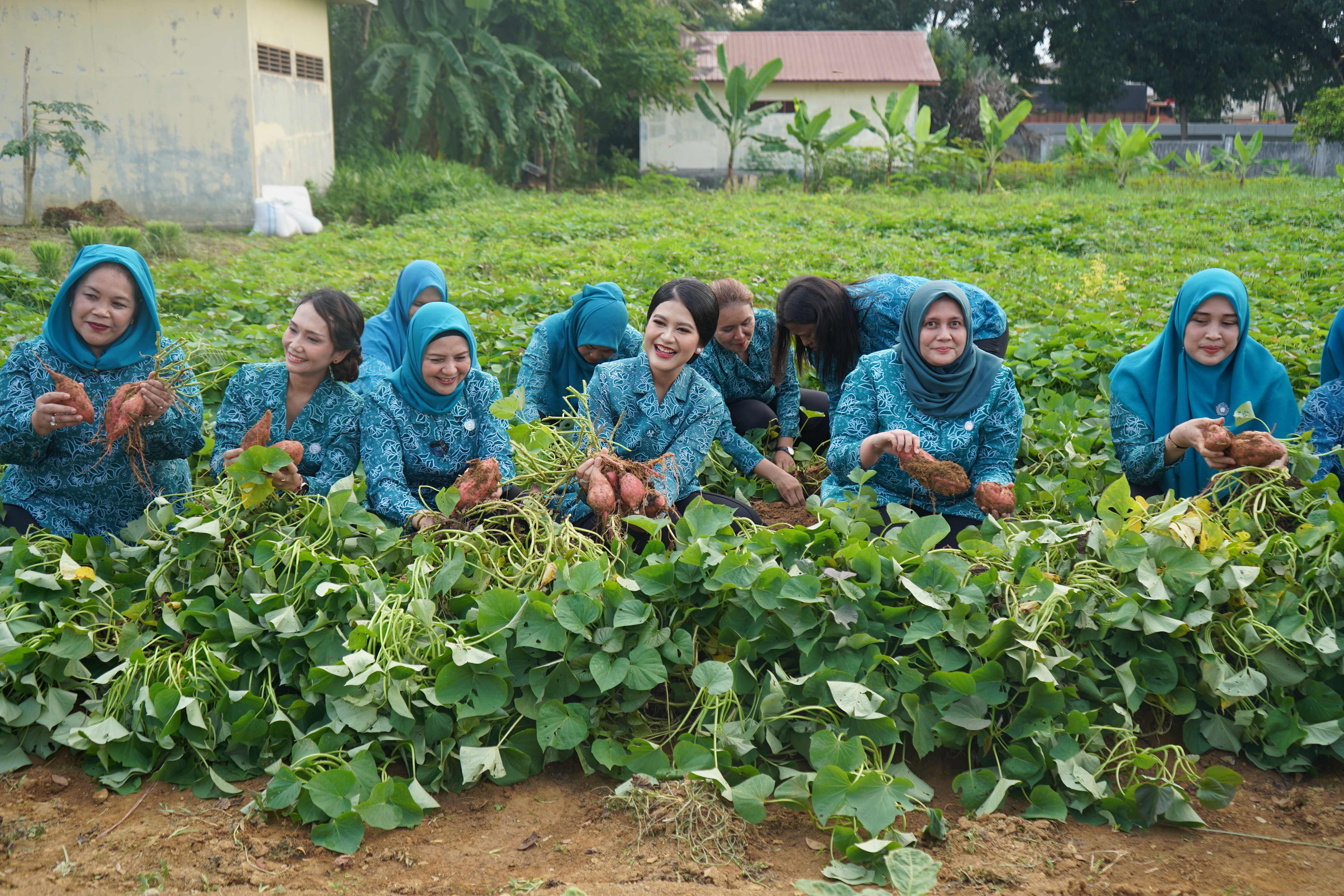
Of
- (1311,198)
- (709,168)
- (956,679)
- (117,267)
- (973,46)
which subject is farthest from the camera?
(973,46)

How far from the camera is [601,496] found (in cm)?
252

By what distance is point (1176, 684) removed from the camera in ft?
7.65

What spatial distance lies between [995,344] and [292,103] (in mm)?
10753

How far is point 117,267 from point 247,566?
963 mm

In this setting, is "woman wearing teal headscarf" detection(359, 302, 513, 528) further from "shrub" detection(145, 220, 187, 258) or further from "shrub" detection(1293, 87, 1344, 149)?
"shrub" detection(1293, 87, 1344, 149)

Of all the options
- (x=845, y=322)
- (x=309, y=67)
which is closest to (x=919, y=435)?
(x=845, y=322)

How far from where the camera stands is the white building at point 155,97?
1031 centimetres

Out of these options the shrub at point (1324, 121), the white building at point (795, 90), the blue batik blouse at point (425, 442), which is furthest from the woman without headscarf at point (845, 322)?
the white building at point (795, 90)

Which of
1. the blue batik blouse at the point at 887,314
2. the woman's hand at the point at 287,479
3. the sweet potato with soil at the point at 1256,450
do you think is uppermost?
the blue batik blouse at the point at 887,314

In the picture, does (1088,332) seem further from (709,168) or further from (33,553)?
(709,168)

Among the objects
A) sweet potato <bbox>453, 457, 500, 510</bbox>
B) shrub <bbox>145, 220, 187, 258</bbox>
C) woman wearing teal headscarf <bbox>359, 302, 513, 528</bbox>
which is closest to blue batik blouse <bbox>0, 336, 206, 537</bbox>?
woman wearing teal headscarf <bbox>359, 302, 513, 528</bbox>

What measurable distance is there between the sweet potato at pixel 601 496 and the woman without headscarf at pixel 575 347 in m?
1.01

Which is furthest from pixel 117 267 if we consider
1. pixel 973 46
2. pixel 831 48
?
pixel 973 46

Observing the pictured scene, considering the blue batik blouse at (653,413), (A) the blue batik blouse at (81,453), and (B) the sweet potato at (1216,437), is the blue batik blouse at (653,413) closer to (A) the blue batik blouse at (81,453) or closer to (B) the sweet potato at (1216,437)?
(A) the blue batik blouse at (81,453)
